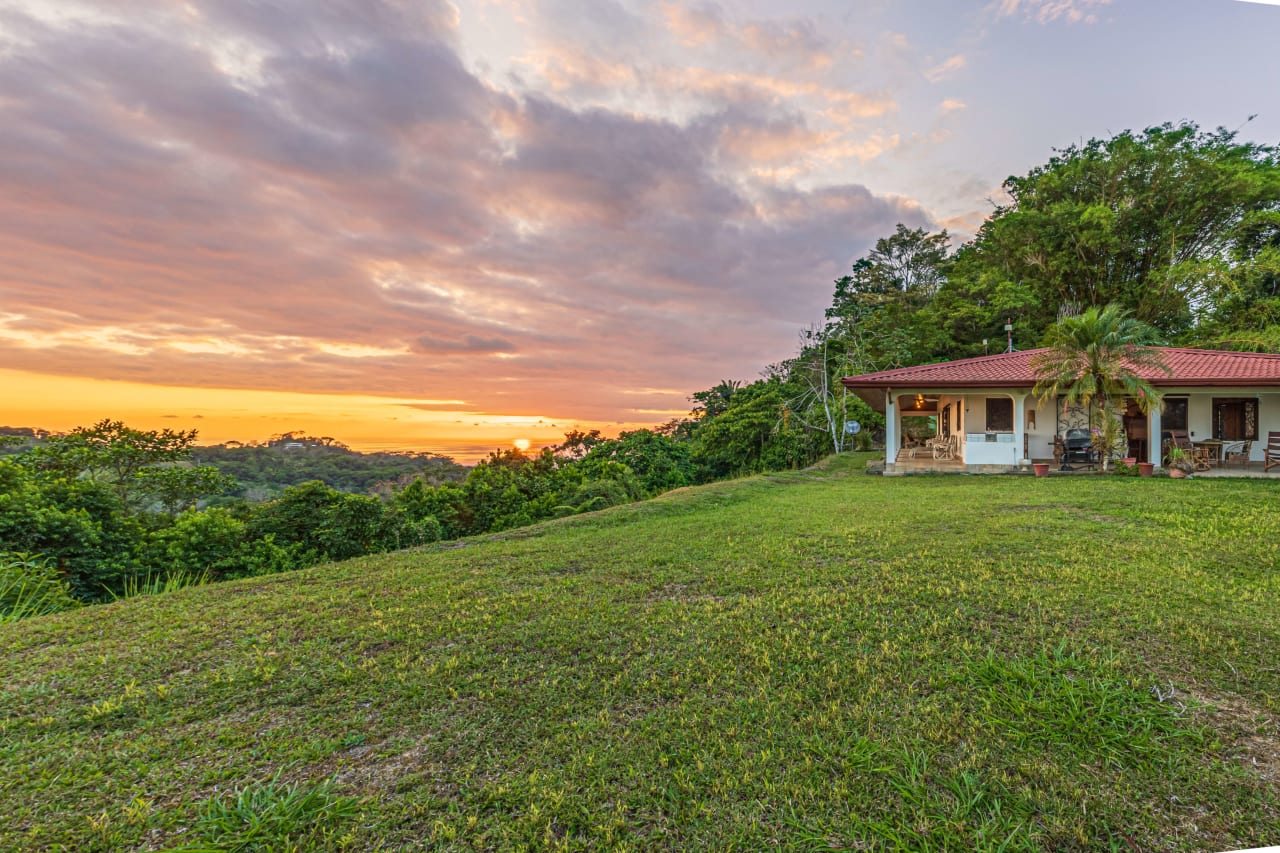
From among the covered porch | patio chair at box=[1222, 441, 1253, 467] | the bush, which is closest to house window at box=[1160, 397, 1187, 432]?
the covered porch

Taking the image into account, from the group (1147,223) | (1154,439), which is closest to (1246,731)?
(1154,439)

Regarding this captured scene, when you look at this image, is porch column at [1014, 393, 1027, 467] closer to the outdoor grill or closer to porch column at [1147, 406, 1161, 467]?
the outdoor grill

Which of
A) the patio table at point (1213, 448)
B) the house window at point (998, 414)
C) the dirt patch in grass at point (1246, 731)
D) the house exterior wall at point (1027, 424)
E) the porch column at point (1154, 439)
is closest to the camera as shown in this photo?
the dirt patch in grass at point (1246, 731)

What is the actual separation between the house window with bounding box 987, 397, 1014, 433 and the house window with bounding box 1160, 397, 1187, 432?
3.75 metres

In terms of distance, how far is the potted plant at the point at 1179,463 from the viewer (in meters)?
10.7

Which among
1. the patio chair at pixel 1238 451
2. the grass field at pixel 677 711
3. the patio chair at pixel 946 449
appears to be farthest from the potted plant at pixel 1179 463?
the grass field at pixel 677 711

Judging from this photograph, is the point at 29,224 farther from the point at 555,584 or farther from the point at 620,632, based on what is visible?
the point at 620,632

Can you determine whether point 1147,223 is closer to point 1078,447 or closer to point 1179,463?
point 1179,463

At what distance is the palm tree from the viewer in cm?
1106

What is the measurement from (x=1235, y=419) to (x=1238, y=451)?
90 cm

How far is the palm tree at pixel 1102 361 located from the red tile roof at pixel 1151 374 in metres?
0.55

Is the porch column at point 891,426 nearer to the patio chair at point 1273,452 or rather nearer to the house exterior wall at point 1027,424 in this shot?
the house exterior wall at point 1027,424

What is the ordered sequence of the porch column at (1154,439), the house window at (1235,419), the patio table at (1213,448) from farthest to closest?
the house window at (1235,419)
the patio table at (1213,448)
the porch column at (1154,439)

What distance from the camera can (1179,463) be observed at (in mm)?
11078
